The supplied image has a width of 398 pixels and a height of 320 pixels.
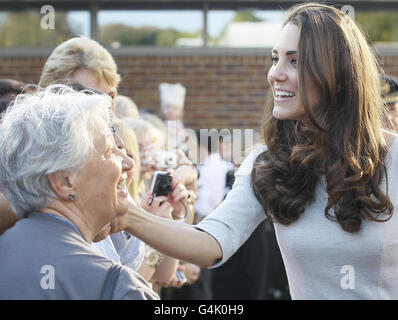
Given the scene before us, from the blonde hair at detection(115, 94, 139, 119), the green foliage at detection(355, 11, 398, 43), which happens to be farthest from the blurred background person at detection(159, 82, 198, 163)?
the green foliage at detection(355, 11, 398, 43)

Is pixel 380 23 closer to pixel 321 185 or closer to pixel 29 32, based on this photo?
pixel 29 32

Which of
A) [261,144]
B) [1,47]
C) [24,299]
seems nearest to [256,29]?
[1,47]

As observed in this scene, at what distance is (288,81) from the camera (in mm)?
2492

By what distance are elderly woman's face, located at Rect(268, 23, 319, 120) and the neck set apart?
937mm

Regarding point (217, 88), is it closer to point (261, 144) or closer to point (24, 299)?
point (261, 144)

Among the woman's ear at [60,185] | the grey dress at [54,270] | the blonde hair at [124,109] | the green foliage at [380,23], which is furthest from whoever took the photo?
the green foliage at [380,23]

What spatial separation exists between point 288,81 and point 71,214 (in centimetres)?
104

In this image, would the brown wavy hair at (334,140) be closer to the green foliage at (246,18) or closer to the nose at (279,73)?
the nose at (279,73)

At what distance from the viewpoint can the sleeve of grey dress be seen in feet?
7.91

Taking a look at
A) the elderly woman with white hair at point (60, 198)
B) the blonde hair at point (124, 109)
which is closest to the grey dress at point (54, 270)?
the elderly woman with white hair at point (60, 198)

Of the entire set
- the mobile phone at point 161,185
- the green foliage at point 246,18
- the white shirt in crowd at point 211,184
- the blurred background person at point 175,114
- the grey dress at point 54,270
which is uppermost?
the green foliage at point 246,18

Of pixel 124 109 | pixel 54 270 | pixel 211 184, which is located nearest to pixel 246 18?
pixel 211 184

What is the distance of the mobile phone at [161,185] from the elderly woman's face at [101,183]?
0.80m

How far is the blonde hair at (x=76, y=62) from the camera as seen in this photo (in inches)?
124
